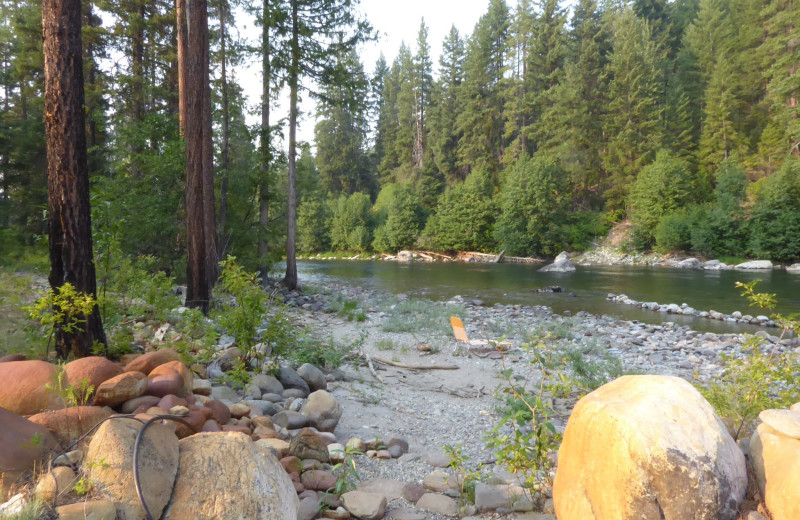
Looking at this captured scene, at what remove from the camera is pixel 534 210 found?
37312 millimetres

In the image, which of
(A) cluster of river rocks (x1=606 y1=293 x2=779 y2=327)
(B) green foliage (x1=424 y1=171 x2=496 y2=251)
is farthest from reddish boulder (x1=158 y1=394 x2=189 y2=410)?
(B) green foliage (x1=424 y1=171 x2=496 y2=251)

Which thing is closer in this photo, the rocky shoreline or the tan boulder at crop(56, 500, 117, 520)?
the tan boulder at crop(56, 500, 117, 520)

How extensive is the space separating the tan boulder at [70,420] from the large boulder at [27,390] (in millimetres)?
217

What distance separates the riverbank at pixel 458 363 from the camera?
4199 mm

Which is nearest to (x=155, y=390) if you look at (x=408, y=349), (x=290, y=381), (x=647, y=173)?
(x=290, y=381)

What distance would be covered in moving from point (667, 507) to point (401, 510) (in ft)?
4.94

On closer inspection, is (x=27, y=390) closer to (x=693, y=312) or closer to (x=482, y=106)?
(x=693, y=312)

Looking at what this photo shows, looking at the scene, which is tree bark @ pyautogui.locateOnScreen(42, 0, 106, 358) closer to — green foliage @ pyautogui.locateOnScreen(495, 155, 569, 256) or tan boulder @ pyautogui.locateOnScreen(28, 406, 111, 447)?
tan boulder @ pyautogui.locateOnScreen(28, 406, 111, 447)

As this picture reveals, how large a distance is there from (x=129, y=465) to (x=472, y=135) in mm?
47902

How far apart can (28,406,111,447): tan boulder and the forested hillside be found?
11.1 ft

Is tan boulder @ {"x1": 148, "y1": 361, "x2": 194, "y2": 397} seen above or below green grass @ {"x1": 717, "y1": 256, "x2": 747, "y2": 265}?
above

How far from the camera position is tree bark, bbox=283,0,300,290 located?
15.0 m

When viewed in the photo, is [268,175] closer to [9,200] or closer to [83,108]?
[83,108]

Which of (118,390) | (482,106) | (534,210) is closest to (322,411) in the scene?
(118,390)
